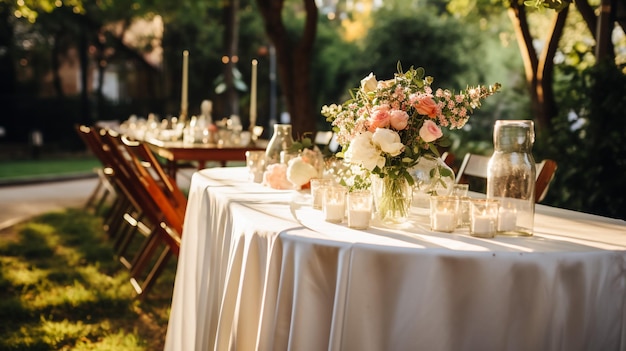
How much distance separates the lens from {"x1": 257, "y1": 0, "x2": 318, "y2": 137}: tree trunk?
9.46 metres

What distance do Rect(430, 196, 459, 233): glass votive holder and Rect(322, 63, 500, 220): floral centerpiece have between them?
0.68 feet

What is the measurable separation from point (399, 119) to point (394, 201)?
31 centimetres

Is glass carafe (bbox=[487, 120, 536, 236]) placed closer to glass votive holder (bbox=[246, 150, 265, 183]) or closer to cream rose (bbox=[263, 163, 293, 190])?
cream rose (bbox=[263, 163, 293, 190])

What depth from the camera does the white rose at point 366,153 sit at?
2689 mm

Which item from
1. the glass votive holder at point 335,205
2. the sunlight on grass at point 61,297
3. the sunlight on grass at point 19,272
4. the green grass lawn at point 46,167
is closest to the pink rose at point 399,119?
the glass votive holder at point 335,205

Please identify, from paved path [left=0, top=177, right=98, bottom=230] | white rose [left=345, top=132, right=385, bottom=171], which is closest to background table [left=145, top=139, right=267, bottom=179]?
paved path [left=0, top=177, right=98, bottom=230]

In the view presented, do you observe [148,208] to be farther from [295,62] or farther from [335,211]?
[295,62]

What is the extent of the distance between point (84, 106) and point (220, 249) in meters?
21.1

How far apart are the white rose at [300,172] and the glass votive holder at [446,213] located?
3.46ft

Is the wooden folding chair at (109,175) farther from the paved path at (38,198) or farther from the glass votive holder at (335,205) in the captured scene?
the glass votive holder at (335,205)

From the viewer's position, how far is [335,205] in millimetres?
2787

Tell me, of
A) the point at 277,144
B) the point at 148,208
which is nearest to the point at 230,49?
the point at 148,208

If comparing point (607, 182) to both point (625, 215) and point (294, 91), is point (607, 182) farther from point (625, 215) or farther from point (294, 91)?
point (294, 91)

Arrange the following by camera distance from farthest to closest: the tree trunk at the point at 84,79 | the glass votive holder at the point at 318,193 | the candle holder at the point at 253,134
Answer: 1. the tree trunk at the point at 84,79
2. the candle holder at the point at 253,134
3. the glass votive holder at the point at 318,193
